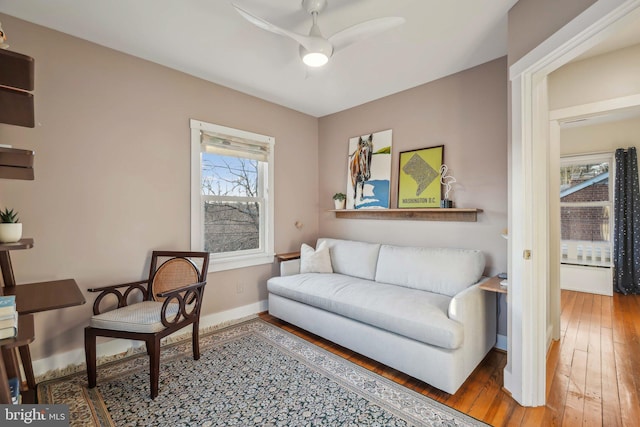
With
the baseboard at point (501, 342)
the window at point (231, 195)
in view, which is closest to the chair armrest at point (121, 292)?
the window at point (231, 195)

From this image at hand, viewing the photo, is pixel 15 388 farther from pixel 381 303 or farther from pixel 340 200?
pixel 340 200

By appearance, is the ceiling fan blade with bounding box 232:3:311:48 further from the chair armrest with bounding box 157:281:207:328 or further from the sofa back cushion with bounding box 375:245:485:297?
the sofa back cushion with bounding box 375:245:485:297

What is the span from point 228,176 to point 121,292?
154 cm

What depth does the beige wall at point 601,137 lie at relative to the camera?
422 cm

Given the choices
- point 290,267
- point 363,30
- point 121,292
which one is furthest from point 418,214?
point 121,292

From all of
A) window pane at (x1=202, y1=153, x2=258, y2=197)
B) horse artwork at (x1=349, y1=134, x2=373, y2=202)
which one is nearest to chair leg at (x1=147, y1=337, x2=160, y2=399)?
Answer: window pane at (x1=202, y1=153, x2=258, y2=197)

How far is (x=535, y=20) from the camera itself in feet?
5.70

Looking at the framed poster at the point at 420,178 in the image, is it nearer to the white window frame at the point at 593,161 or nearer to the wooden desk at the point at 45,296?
the wooden desk at the point at 45,296

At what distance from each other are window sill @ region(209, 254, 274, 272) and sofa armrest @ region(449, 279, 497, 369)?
2204 mm

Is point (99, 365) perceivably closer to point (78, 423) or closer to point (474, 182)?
point (78, 423)

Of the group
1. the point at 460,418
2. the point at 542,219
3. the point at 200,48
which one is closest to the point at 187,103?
the point at 200,48

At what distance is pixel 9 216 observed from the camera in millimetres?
1441

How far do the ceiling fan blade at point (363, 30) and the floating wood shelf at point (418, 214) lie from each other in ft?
5.67

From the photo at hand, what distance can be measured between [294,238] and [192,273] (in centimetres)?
152
